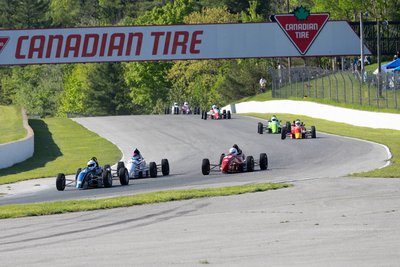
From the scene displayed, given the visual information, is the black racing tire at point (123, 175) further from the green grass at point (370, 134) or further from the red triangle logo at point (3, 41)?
the red triangle logo at point (3, 41)

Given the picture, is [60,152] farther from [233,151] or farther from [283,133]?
[233,151]

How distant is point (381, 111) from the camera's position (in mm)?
32156

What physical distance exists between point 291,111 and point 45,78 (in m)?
79.9

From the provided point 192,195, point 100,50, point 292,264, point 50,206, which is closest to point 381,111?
point 100,50

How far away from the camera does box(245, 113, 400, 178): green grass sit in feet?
54.0

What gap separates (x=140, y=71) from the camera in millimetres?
81812

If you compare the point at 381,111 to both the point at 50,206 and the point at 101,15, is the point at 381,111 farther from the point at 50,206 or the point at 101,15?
the point at 101,15

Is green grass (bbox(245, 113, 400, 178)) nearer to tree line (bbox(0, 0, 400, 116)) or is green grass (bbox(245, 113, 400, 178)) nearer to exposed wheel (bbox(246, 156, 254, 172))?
exposed wheel (bbox(246, 156, 254, 172))

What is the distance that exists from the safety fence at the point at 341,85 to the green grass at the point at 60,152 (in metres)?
16.5

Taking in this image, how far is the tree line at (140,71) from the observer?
6438cm

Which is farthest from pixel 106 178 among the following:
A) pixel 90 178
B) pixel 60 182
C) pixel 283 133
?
pixel 283 133

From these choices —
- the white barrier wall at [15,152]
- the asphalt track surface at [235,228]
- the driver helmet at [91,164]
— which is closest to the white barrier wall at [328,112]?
the asphalt track surface at [235,228]

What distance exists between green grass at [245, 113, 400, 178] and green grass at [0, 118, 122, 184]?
12126 mm

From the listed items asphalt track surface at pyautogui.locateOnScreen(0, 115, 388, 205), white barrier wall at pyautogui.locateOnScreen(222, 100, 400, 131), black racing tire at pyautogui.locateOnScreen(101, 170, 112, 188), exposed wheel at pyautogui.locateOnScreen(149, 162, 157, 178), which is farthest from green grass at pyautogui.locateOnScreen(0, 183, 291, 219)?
white barrier wall at pyautogui.locateOnScreen(222, 100, 400, 131)
